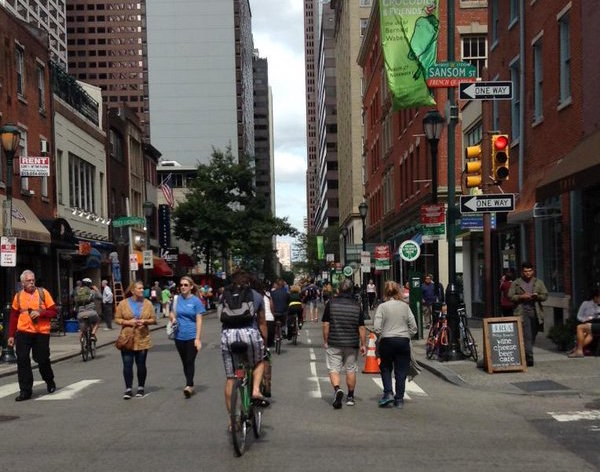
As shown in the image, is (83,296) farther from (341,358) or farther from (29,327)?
(341,358)

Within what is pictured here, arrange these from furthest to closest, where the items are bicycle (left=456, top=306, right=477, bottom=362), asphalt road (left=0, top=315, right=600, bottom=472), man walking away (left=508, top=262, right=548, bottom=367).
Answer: bicycle (left=456, top=306, right=477, bottom=362), man walking away (left=508, top=262, right=548, bottom=367), asphalt road (left=0, top=315, right=600, bottom=472)

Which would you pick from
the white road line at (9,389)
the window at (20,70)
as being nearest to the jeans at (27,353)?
the white road line at (9,389)

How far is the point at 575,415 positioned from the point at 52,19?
145567 millimetres

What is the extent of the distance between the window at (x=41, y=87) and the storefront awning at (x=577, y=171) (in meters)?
21.6

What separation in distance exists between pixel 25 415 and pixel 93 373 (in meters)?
5.63

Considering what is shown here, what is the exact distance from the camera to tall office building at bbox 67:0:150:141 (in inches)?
6097

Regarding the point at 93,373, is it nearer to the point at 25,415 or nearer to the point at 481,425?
the point at 25,415

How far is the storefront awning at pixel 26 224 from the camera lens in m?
25.3

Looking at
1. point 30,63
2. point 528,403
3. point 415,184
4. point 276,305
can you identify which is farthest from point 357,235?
point 528,403

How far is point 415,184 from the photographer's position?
41.8 m

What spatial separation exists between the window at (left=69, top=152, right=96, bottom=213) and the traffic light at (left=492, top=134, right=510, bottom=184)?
25.6 metres

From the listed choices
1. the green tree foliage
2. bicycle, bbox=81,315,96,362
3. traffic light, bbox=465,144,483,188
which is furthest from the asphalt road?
the green tree foliage

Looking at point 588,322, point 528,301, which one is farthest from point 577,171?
point 588,322

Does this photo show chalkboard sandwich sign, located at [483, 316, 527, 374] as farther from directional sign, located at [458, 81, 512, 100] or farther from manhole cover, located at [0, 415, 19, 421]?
manhole cover, located at [0, 415, 19, 421]
